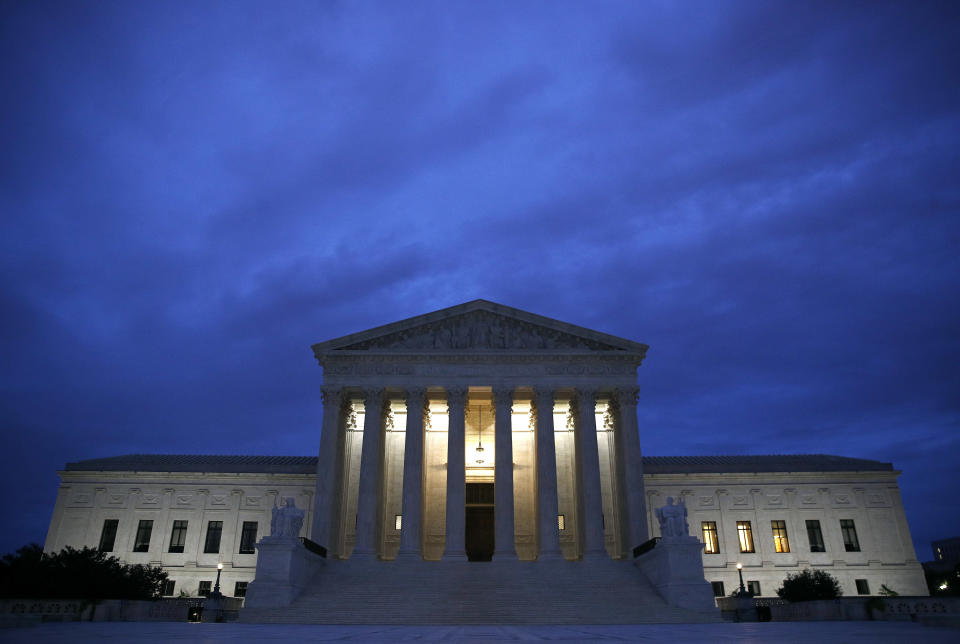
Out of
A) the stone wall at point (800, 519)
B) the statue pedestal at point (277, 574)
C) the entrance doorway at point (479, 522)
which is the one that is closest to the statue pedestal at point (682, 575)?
the entrance doorway at point (479, 522)

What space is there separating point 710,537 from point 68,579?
40.6 meters

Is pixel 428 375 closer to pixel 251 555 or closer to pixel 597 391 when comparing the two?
pixel 597 391

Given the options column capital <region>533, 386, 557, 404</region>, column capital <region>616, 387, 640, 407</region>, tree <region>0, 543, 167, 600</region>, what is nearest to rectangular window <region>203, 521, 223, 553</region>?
tree <region>0, 543, 167, 600</region>

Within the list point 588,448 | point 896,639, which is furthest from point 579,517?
point 896,639

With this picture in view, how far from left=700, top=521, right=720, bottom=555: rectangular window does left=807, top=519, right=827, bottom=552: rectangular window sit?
7.02 metres

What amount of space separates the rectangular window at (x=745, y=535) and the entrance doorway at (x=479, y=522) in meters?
18.9

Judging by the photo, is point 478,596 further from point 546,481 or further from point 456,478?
point 546,481

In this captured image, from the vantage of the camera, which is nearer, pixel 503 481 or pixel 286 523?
pixel 286 523

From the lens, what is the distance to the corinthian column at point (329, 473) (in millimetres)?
36656

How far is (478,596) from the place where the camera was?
96.2 ft

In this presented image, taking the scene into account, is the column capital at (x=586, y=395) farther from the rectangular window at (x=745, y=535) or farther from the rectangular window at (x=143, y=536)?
the rectangular window at (x=143, y=536)

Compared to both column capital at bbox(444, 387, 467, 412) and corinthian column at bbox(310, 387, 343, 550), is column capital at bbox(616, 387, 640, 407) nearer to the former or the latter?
column capital at bbox(444, 387, 467, 412)

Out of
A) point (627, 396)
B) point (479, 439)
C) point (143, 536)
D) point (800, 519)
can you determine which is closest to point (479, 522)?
point (479, 439)

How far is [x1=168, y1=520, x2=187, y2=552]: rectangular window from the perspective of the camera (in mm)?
46094
